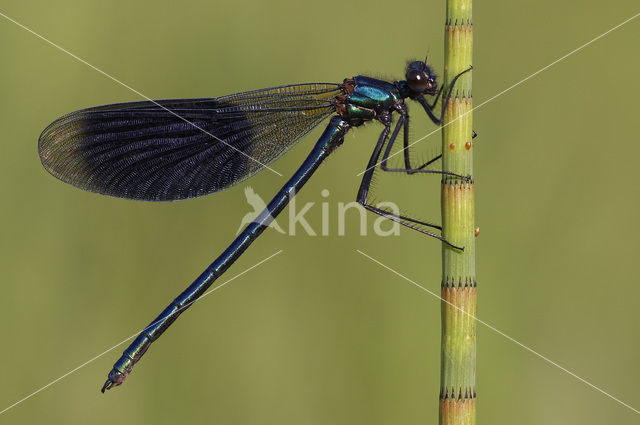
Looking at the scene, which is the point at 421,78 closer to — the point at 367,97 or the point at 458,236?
the point at 367,97

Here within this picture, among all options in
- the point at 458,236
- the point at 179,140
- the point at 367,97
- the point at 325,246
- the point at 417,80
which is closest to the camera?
the point at 458,236

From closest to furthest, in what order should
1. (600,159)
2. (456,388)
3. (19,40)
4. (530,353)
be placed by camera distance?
(456,388)
(530,353)
(600,159)
(19,40)

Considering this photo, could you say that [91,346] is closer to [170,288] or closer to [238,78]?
[170,288]

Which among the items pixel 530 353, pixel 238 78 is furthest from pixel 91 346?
pixel 530 353

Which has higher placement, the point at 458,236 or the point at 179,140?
the point at 179,140

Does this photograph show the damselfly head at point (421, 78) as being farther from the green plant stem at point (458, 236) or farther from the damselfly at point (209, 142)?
the green plant stem at point (458, 236)

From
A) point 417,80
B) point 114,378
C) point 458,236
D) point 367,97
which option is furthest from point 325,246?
point 458,236

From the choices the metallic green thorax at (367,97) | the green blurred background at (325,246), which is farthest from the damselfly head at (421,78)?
the green blurred background at (325,246)
